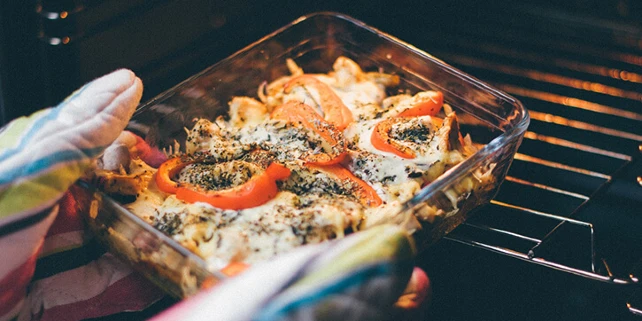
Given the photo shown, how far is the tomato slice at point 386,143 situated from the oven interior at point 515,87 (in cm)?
17

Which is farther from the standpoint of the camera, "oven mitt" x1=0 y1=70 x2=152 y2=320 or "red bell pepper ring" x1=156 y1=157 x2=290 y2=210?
"red bell pepper ring" x1=156 y1=157 x2=290 y2=210

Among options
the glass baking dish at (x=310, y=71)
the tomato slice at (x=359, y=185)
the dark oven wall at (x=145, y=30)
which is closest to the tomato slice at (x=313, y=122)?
the tomato slice at (x=359, y=185)

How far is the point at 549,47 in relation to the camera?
79.4 inches

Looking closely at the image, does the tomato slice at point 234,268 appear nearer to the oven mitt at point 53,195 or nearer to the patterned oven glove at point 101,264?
the patterned oven glove at point 101,264

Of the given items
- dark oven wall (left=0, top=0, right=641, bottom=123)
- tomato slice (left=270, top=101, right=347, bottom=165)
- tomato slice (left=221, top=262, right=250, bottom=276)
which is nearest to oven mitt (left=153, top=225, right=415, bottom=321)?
tomato slice (left=221, top=262, right=250, bottom=276)

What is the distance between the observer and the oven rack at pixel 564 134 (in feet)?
4.68

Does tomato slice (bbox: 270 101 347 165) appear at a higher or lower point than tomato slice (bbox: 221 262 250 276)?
higher

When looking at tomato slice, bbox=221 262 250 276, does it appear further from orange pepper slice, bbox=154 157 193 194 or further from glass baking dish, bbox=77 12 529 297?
orange pepper slice, bbox=154 157 193 194

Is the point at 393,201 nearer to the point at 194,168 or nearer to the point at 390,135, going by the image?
the point at 390,135

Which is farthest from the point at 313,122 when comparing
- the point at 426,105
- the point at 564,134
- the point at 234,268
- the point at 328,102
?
the point at 564,134

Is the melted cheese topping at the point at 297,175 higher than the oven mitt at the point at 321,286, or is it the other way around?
the oven mitt at the point at 321,286

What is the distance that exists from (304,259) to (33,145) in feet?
1.38

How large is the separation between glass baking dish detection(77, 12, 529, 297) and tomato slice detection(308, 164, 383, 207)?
0.10 m

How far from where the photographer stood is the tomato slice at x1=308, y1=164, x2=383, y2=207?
1173mm
